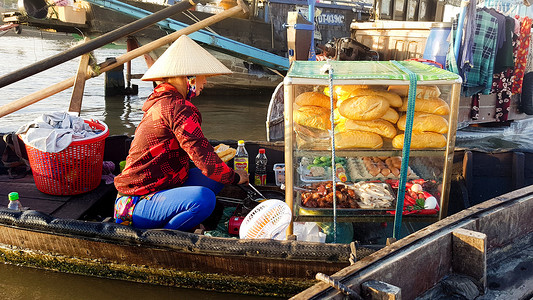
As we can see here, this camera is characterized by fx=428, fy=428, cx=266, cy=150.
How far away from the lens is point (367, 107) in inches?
124

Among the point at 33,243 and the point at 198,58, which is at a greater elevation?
the point at 198,58

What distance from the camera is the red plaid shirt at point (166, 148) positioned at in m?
3.03

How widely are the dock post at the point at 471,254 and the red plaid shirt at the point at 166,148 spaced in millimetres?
1652

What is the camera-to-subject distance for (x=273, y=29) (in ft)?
40.0

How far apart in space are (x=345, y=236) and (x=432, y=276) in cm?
125

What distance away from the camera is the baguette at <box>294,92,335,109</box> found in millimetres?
3348

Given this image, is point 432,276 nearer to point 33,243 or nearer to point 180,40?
point 180,40

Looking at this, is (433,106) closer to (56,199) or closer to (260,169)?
(260,169)

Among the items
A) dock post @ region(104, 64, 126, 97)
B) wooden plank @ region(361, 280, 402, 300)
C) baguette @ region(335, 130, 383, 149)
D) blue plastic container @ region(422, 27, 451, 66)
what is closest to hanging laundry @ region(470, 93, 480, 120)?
blue plastic container @ region(422, 27, 451, 66)

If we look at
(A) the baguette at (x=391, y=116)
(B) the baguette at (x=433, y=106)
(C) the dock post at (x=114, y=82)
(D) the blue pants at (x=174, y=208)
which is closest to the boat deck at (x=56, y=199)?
(D) the blue pants at (x=174, y=208)

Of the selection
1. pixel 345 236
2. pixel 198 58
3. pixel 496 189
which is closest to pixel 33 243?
pixel 198 58

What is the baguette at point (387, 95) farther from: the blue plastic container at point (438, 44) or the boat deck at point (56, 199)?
the blue plastic container at point (438, 44)

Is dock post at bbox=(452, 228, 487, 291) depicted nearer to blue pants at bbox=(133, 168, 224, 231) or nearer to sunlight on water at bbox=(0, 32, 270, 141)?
blue pants at bbox=(133, 168, 224, 231)

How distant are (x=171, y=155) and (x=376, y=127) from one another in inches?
60.9
